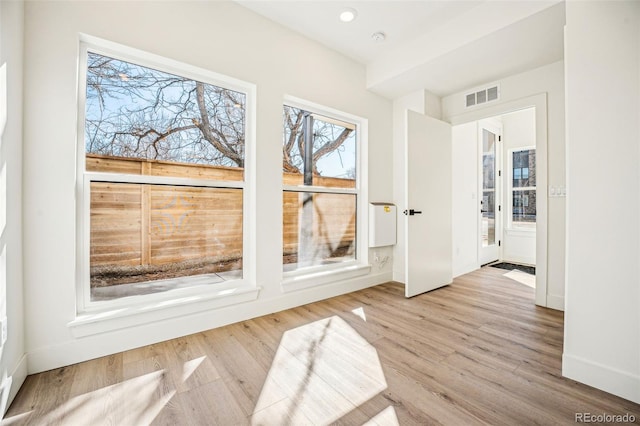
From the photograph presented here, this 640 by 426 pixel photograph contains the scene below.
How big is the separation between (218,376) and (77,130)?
1819 millimetres

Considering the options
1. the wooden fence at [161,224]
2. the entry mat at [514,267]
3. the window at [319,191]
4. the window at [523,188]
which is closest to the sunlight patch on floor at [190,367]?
the wooden fence at [161,224]

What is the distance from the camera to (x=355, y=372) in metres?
1.68

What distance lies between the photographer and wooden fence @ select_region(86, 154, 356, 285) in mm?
1959

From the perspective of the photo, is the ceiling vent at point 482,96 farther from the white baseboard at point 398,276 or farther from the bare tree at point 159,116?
the bare tree at point 159,116

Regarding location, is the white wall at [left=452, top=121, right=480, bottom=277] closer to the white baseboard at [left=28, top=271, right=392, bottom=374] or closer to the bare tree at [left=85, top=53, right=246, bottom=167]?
the white baseboard at [left=28, top=271, right=392, bottom=374]

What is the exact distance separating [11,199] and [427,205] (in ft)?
11.3

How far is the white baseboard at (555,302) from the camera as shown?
2721mm

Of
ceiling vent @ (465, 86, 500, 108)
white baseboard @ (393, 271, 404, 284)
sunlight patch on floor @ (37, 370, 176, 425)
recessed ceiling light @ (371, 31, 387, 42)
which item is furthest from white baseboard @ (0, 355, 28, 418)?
ceiling vent @ (465, 86, 500, 108)

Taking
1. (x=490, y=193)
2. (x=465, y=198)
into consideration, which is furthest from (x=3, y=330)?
(x=490, y=193)

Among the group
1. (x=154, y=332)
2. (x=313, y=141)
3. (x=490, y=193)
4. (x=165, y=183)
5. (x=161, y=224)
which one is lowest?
(x=154, y=332)

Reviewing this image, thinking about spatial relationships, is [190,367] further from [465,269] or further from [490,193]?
[490,193]

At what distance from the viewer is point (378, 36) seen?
2.87 m

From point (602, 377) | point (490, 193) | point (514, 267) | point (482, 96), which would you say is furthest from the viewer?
point (490, 193)

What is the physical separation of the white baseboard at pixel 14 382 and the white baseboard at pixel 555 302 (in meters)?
4.03
